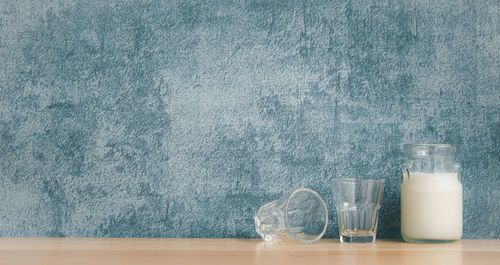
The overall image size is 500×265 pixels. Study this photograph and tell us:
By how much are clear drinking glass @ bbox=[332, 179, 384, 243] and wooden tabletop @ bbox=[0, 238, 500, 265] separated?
28 mm

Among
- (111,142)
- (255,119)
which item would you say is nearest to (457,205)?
(255,119)

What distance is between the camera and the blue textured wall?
1196mm

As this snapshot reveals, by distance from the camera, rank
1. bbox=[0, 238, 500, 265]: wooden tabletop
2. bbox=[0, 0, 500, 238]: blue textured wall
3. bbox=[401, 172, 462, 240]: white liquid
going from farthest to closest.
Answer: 1. bbox=[0, 0, 500, 238]: blue textured wall
2. bbox=[401, 172, 462, 240]: white liquid
3. bbox=[0, 238, 500, 265]: wooden tabletop

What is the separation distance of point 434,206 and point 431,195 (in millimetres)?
23

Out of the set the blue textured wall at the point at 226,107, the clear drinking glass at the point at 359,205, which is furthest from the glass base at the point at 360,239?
the blue textured wall at the point at 226,107

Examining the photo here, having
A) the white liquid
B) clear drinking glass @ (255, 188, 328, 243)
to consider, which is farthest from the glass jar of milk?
clear drinking glass @ (255, 188, 328, 243)

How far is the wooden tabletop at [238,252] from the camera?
92cm

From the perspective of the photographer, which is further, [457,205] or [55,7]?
[55,7]

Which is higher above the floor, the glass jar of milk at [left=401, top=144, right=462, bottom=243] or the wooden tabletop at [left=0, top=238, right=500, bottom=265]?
the glass jar of milk at [left=401, top=144, right=462, bottom=243]

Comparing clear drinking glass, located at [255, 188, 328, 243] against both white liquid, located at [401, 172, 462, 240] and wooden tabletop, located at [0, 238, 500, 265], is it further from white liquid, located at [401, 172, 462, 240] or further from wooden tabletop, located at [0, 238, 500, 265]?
white liquid, located at [401, 172, 462, 240]

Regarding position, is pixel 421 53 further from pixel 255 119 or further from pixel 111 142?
pixel 111 142

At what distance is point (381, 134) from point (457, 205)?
228 mm

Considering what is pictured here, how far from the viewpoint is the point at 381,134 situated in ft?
3.93

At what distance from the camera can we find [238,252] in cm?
101
